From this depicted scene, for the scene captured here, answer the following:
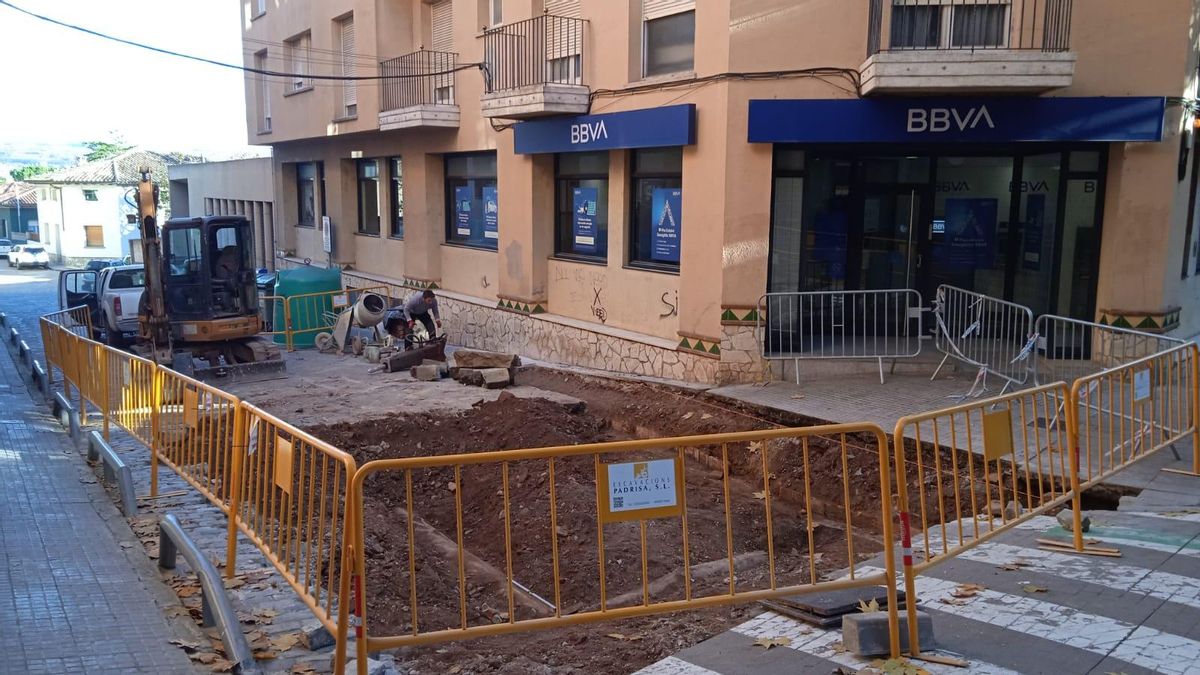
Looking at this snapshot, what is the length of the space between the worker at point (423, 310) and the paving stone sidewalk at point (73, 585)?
813 cm

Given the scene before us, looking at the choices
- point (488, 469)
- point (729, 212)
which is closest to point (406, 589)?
point (488, 469)

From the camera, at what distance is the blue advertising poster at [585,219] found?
16531mm

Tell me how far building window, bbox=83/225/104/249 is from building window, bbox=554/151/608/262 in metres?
57.7

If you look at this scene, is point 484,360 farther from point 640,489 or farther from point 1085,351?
point 640,489

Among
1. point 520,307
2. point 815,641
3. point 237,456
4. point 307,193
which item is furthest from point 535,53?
point 307,193

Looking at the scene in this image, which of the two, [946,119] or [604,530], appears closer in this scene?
[604,530]

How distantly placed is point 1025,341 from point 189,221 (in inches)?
568

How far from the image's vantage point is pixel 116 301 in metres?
21.0

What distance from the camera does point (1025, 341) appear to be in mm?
11594

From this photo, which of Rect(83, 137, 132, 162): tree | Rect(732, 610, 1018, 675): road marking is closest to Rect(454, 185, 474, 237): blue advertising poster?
Rect(732, 610, 1018, 675): road marking

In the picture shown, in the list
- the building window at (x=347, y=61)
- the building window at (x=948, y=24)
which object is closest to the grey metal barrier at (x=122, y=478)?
the building window at (x=948, y=24)

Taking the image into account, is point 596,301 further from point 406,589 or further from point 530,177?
point 406,589

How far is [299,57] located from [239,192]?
10.7 meters

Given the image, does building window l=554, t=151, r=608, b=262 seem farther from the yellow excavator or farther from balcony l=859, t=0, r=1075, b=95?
the yellow excavator
